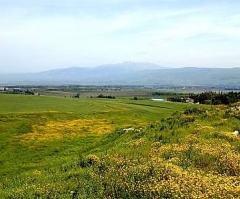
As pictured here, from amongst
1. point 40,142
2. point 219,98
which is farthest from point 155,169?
point 219,98

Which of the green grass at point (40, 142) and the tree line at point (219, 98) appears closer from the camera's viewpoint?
the green grass at point (40, 142)

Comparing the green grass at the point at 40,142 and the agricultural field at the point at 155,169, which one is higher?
the agricultural field at the point at 155,169

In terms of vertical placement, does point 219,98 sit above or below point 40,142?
above

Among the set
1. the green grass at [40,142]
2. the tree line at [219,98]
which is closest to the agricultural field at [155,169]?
the green grass at [40,142]

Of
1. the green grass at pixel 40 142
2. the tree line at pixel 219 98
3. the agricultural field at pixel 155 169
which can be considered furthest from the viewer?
the tree line at pixel 219 98

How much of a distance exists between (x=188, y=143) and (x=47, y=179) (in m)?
8.75

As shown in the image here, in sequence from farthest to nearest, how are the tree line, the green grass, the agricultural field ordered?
the tree line, the green grass, the agricultural field

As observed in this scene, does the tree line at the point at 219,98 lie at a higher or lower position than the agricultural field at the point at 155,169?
lower

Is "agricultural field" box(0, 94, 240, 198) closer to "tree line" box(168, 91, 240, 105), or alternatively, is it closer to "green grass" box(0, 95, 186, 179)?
"green grass" box(0, 95, 186, 179)

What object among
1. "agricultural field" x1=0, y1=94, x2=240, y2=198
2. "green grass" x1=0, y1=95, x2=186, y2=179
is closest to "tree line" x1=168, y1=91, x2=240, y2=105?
"green grass" x1=0, y1=95, x2=186, y2=179

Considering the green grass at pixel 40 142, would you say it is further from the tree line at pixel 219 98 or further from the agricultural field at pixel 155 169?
the tree line at pixel 219 98

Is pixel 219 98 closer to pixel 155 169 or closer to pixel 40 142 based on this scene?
pixel 40 142

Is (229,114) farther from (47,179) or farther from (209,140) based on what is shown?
(47,179)

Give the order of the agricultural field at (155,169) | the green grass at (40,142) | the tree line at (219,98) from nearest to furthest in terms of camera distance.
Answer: the agricultural field at (155,169), the green grass at (40,142), the tree line at (219,98)
